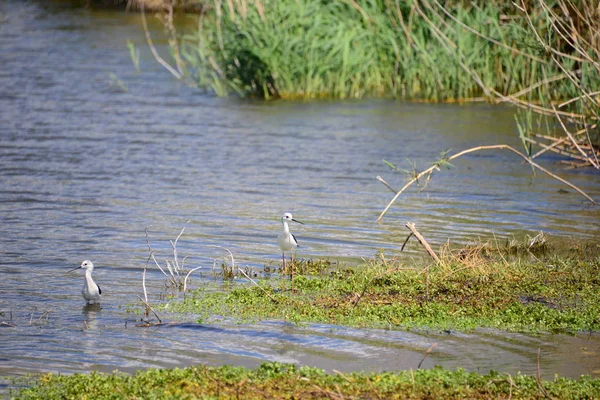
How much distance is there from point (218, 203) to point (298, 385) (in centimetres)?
699

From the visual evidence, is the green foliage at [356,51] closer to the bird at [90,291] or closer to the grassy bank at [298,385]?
the bird at [90,291]

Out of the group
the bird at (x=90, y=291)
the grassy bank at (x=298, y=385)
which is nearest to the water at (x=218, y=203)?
the bird at (x=90, y=291)

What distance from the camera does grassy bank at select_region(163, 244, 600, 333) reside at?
7.88m

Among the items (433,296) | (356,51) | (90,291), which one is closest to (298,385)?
(433,296)

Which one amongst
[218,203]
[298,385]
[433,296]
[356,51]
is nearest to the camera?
[298,385]

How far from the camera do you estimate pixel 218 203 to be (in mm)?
13156

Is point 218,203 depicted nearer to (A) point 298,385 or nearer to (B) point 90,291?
(B) point 90,291

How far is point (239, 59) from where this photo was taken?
19375 mm

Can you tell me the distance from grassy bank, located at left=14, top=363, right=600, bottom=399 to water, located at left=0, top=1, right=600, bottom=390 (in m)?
0.46

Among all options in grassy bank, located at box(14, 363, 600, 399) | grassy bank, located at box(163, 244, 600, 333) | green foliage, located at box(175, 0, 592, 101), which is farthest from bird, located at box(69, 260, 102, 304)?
green foliage, located at box(175, 0, 592, 101)

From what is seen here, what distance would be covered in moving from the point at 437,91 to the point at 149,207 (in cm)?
856

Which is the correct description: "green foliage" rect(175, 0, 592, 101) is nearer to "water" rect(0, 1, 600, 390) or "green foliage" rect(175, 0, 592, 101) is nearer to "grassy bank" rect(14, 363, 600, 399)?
"water" rect(0, 1, 600, 390)

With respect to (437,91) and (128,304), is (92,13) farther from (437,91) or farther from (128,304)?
(128,304)

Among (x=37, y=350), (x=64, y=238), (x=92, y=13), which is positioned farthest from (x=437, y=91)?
(x=92, y=13)
